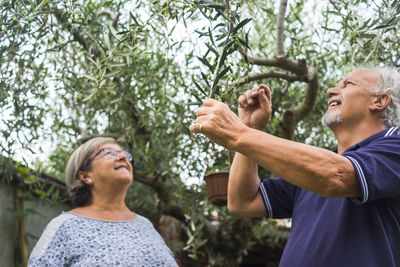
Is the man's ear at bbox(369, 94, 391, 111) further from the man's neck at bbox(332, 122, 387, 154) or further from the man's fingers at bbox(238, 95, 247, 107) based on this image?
the man's fingers at bbox(238, 95, 247, 107)

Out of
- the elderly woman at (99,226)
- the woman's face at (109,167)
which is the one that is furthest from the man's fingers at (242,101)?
the woman's face at (109,167)

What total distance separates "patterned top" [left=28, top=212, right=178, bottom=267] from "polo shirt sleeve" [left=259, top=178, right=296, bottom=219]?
0.92 m

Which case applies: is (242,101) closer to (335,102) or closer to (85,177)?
(335,102)

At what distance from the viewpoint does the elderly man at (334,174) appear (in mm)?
1581

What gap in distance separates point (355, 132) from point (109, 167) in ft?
5.55

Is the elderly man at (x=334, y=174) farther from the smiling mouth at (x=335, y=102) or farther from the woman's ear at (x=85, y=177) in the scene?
the woman's ear at (x=85, y=177)

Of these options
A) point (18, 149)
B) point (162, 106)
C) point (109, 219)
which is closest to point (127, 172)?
point (109, 219)

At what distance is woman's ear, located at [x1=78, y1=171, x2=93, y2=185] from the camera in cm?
320

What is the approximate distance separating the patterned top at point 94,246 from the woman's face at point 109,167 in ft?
0.97

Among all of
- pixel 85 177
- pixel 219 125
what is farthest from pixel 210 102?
pixel 85 177

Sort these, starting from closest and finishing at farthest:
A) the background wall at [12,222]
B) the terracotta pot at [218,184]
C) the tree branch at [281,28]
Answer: the tree branch at [281,28], the terracotta pot at [218,184], the background wall at [12,222]

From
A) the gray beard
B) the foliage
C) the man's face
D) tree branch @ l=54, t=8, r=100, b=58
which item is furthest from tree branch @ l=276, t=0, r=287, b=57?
tree branch @ l=54, t=8, r=100, b=58

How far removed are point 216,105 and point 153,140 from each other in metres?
2.63

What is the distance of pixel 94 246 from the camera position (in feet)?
8.97
